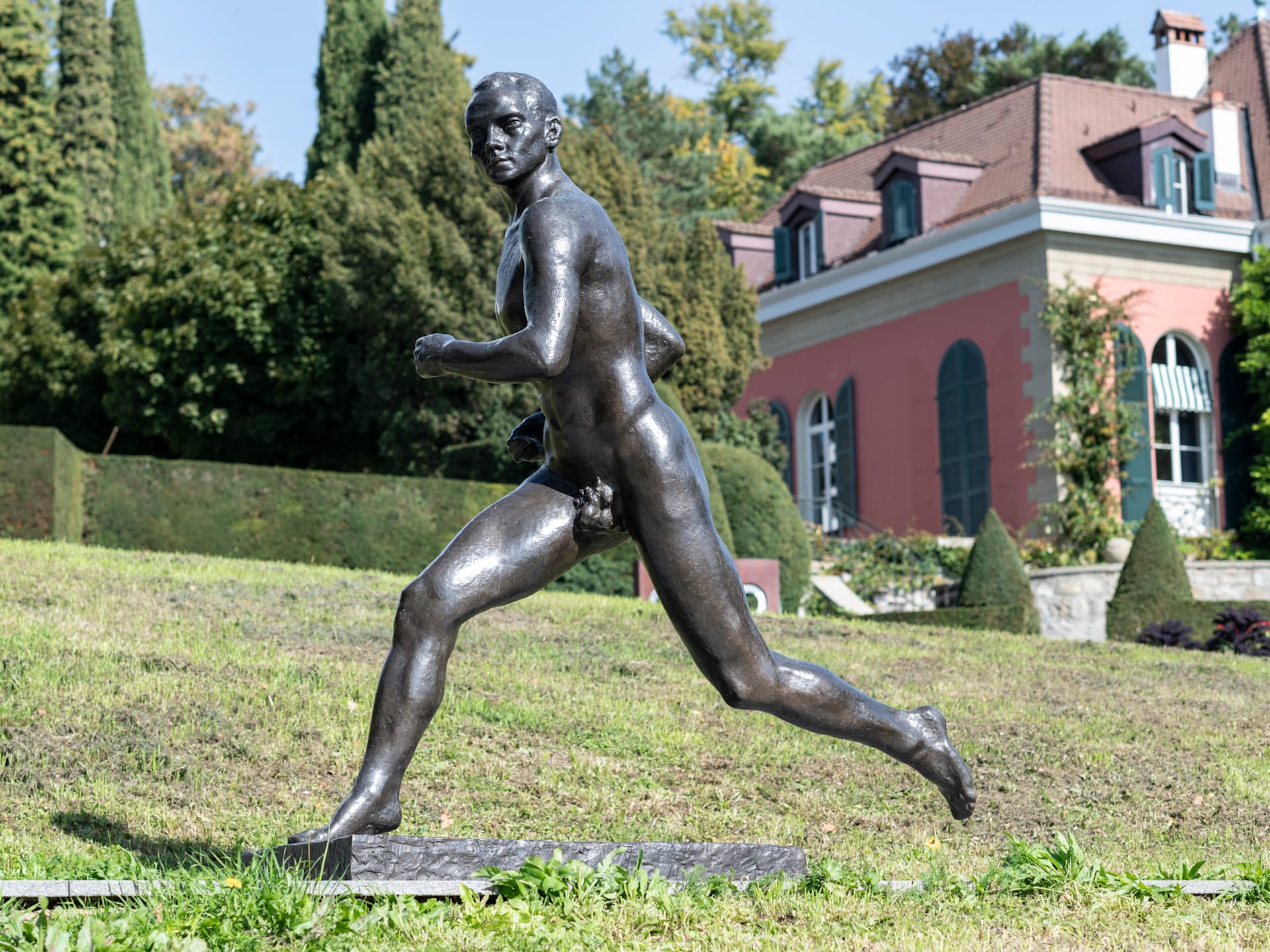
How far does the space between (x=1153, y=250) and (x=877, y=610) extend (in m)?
7.91

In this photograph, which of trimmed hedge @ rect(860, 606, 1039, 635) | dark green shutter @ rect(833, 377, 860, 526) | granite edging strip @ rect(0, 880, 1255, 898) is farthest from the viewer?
dark green shutter @ rect(833, 377, 860, 526)

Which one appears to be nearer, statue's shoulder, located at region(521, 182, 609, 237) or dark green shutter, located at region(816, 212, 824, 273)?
statue's shoulder, located at region(521, 182, 609, 237)

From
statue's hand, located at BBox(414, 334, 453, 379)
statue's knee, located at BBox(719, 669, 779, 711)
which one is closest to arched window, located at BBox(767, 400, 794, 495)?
statue's knee, located at BBox(719, 669, 779, 711)

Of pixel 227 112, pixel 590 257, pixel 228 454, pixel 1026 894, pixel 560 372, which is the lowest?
pixel 1026 894

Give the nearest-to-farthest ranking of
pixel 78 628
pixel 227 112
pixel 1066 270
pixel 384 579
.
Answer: pixel 78 628
pixel 384 579
pixel 1066 270
pixel 227 112

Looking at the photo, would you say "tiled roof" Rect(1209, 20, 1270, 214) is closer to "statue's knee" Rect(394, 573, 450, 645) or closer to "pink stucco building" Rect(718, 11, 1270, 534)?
"pink stucco building" Rect(718, 11, 1270, 534)

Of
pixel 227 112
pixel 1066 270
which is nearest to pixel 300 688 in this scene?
pixel 1066 270

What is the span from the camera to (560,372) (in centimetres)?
463

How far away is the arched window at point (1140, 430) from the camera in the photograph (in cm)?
2286

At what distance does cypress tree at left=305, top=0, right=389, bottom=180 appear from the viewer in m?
31.8

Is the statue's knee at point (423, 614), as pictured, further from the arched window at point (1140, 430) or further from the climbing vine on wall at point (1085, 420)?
the arched window at point (1140, 430)

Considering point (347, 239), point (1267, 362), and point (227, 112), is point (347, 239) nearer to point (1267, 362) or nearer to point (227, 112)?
point (1267, 362)

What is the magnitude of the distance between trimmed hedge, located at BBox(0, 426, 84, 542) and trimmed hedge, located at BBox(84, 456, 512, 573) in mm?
770

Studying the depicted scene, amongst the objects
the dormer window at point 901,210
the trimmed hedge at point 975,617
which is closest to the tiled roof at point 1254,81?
the dormer window at point 901,210
